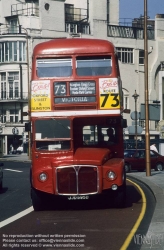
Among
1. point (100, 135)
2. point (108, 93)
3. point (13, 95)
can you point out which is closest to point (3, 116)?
point (13, 95)

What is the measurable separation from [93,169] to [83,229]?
390 cm

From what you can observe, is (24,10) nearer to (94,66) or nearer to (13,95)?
(13,95)

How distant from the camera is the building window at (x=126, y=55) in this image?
302 feet

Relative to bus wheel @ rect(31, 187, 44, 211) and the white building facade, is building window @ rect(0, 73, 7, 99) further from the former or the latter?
bus wheel @ rect(31, 187, 44, 211)

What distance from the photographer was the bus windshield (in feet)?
63.4

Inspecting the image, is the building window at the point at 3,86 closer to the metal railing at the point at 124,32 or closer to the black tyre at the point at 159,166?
the metal railing at the point at 124,32

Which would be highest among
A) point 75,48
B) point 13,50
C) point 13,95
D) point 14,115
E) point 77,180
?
point 75,48

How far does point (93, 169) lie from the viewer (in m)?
18.7

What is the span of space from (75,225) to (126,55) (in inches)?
3080

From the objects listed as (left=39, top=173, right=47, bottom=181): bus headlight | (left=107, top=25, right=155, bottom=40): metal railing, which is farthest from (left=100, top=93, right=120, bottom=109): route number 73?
(left=107, top=25, right=155, bottom=40): metal railing

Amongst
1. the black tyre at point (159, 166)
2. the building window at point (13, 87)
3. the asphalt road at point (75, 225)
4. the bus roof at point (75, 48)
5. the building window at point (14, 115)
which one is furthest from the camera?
the building window at point (14, 115)

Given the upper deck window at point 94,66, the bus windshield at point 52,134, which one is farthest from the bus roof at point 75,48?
the bus windshield at point 52,134

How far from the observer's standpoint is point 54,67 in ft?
64.4

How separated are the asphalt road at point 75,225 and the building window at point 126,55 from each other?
228ft
